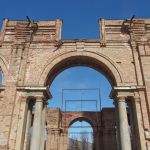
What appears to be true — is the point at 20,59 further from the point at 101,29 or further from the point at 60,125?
the point at 60,125

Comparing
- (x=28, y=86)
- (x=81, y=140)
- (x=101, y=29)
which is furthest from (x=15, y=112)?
(x=81, y=140)

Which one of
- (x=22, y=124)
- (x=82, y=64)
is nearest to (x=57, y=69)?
(x=82, y=64)

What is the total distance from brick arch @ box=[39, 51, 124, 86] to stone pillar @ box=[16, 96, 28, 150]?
1.36 metres

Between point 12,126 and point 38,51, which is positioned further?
point 38,51

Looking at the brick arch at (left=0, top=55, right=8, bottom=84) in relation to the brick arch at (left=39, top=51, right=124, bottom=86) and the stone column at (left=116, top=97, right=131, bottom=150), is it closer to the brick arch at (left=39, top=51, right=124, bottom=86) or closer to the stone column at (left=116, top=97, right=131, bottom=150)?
the brick arch at (left=39, top=51, right=124, bottom=86)

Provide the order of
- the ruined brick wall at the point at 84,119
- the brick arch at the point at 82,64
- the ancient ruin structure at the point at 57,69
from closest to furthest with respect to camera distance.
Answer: the ancient ruin structure at the point at 57,69
the brick arch at the point at 82,64
the ruined brick wall at the point at 84,119

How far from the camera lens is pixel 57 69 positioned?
13.5m

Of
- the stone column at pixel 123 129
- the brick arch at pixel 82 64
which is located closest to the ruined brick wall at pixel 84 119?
the brick arch at pixel 82 64

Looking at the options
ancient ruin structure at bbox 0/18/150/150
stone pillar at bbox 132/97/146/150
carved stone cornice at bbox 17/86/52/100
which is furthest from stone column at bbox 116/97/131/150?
carved stone cornice at bbox 17/86/52/100

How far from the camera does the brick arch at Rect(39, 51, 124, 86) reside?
12.2m

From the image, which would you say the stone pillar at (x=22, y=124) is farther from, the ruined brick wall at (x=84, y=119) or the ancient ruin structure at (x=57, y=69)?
the ruined brick wall at (x=84, y=119)

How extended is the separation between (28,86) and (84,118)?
39.3ft

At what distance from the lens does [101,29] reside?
13641 millimetres

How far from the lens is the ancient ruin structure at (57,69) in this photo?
35.8 ft
